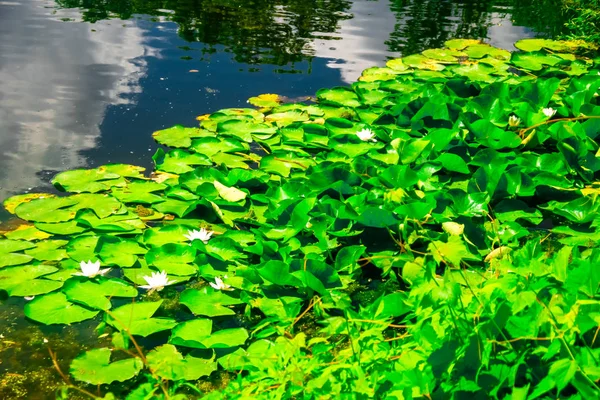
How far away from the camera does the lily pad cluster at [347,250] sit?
1554 millimetres

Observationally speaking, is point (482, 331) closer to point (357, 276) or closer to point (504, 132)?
point (357, 276)

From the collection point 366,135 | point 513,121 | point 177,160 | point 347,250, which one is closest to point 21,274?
point 177,160

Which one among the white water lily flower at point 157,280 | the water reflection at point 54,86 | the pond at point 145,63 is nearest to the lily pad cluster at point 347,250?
the white water lily flower at point 157,280

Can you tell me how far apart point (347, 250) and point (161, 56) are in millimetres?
3156

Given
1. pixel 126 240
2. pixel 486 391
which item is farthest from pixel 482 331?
pixel 126 240

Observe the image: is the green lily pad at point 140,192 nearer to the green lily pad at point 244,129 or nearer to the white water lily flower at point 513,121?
the green lily pad at point 244,129

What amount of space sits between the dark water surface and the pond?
1cm

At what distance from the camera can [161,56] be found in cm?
489

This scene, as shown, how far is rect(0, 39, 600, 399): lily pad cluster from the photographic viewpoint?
1.55m

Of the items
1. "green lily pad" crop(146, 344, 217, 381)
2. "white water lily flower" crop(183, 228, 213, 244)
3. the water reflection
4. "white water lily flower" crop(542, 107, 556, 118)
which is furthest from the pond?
"white water lily flower" crop(542, 107, 556, 118)

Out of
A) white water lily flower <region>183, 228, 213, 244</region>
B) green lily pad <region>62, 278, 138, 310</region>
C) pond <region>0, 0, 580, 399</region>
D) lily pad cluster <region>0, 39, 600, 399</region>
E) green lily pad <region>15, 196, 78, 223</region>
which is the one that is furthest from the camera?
pond <region>0, 0, 580, 399</region>

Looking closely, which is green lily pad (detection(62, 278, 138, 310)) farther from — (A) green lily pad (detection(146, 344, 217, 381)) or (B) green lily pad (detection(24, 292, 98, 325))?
(A) green lily pad (detection(146, 344, 217, 381))

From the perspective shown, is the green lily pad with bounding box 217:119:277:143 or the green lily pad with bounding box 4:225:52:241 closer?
the green lily pad with bounding box 4:225:52:241

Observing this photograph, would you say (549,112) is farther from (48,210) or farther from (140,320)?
(48,210)
